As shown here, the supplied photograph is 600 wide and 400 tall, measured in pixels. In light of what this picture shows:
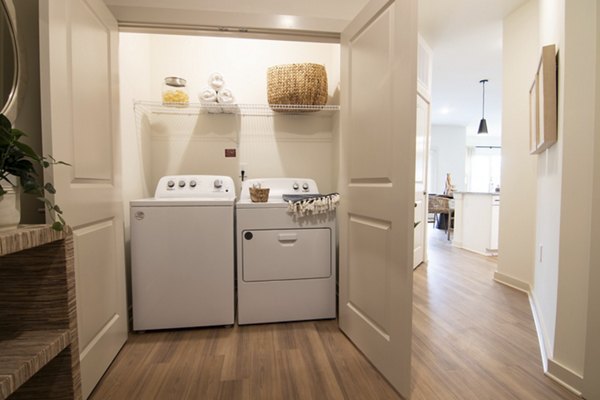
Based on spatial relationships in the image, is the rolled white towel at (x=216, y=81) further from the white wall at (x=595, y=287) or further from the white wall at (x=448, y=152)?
the white wall at (x=448, y=152)

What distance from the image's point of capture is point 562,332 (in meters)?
1.27

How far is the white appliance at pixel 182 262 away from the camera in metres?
1.64

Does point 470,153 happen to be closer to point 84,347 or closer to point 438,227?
point 438,227

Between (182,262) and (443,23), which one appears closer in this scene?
(182,262)

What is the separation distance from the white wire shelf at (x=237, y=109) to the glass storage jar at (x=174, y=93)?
0.10ft

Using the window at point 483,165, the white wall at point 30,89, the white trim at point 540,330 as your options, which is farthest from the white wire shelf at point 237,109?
the window at point 483,165

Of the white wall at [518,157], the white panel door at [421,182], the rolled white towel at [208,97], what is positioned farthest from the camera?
the white panel door at [421,182]

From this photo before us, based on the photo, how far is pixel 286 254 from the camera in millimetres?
1800

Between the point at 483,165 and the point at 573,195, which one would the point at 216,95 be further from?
the point at 483,165

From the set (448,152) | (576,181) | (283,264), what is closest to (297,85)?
(283,264)

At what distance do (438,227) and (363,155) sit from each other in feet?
17.2

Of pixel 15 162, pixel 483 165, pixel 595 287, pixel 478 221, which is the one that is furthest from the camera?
pixel 483 165

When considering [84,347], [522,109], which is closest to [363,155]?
[84,347]

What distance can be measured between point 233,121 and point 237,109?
16cm
